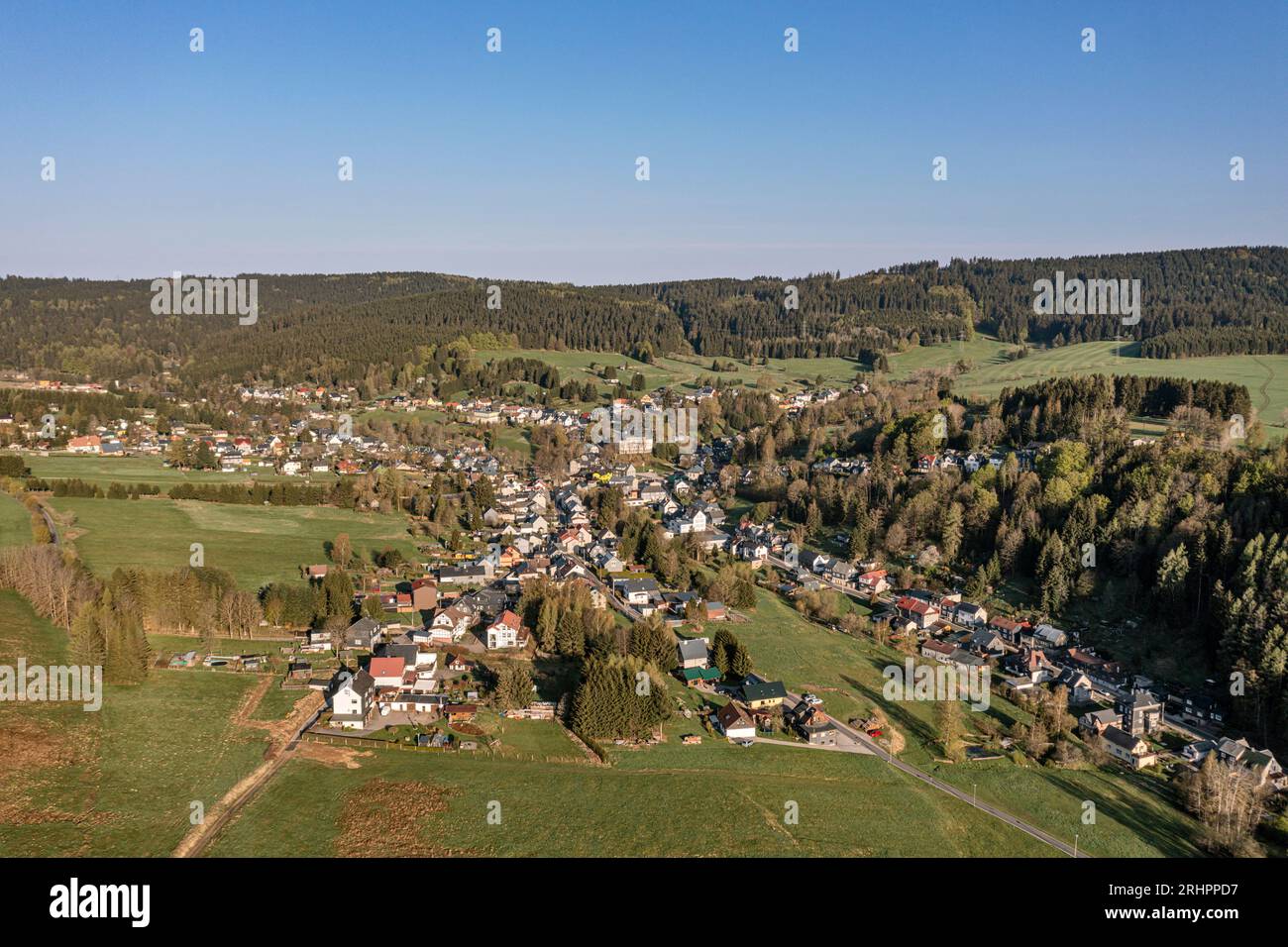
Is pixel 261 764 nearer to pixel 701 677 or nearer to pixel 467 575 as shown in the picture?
pixel 701 677

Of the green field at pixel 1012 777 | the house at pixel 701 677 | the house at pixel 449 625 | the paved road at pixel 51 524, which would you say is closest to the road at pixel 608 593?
the house at pixel 701 677

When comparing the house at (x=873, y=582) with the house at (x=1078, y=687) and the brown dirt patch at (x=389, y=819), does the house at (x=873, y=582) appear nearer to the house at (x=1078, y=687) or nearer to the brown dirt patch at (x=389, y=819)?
the house at (x=1078, y=687)

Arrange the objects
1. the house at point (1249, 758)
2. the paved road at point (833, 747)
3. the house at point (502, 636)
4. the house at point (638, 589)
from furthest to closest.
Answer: the house at point (638, 589) < the house at point (502, 636) < the paved road at point (833, 747) < the house at point (1249, 758)

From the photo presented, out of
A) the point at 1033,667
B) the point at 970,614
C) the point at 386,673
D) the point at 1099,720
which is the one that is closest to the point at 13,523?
the point at 386,673

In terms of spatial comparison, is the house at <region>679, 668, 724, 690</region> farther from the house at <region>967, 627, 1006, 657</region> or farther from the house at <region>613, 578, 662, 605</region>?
the house at <region>967, 627, 1006, 657</region>

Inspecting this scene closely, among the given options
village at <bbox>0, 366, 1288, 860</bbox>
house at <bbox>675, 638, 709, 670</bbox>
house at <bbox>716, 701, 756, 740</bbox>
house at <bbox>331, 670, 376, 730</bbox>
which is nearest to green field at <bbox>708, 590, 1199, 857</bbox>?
village at <bbox>0, 366, 1288, 860</bbox>
